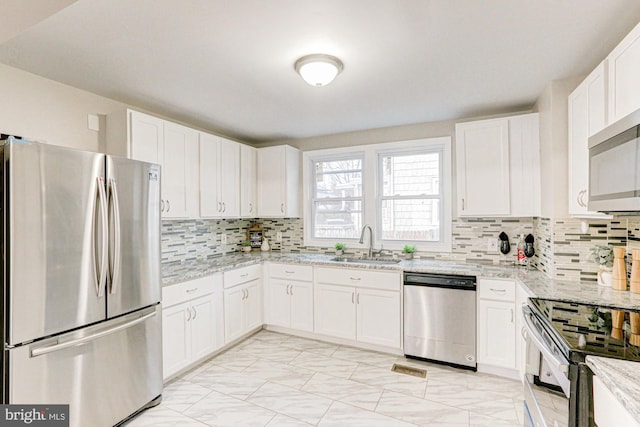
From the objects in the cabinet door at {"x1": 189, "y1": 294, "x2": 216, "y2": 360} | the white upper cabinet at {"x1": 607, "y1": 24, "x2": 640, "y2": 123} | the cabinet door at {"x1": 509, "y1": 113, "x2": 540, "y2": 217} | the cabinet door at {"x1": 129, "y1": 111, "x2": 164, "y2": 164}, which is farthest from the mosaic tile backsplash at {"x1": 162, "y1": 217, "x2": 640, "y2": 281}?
the white upper cabinet at {"x1": 607, "y1": 24, "x2": 640, "y2": 123}

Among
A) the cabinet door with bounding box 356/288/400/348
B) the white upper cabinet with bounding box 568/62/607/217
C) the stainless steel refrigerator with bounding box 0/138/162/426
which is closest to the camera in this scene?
the stainless steel refrigerator with bounding box 0/138/162/426

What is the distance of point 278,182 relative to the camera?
4.13 metres

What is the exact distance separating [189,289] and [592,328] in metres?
2.79

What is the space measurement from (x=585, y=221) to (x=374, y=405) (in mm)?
2071

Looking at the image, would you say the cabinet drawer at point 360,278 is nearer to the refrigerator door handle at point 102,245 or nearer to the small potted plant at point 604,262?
the small potted plant at point 604,262

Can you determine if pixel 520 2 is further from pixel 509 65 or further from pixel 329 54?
pixel 329 54

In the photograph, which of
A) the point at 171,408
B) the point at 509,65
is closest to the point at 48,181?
the point at 171,408

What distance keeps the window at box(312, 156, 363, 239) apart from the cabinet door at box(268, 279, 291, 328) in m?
0.87

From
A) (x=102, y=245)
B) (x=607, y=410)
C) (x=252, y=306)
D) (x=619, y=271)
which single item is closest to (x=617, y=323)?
(x=607, y=410)

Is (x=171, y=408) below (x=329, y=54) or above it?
below

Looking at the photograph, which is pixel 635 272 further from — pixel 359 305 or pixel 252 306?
pixel 252 306

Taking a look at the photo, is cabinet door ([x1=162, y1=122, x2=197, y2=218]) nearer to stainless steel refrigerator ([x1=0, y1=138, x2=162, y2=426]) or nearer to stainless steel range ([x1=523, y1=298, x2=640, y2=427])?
stainless steel refrigerator ([x1=0, y1=138, x2=162, y2=426])

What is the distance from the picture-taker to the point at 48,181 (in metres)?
1.73

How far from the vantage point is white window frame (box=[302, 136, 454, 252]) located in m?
3.53
